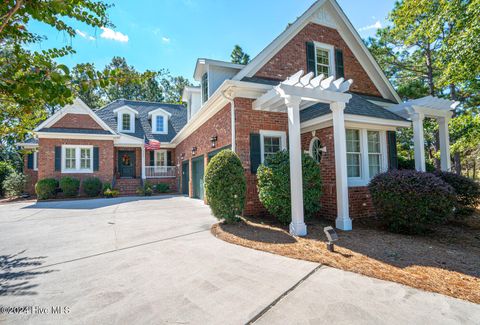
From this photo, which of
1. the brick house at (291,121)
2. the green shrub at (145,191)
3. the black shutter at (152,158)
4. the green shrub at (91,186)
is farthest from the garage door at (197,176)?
the black shutter at (152,158)

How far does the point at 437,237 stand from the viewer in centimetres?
540

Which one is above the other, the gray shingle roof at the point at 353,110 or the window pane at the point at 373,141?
the gray shingle roof at the point at 353,110

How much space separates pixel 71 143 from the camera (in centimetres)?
1433

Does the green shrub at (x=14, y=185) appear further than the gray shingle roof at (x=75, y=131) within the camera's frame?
Yes

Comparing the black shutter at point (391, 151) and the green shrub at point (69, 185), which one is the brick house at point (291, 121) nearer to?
the black shutter at point (391, 151)

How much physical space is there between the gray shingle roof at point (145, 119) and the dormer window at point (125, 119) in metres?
0.39

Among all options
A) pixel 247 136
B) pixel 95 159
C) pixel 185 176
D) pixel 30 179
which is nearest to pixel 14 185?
pixel 30 179

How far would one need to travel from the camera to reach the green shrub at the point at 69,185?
13.4 metres

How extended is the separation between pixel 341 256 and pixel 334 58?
8473mm

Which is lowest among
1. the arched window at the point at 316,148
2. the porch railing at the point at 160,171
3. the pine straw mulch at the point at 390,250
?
the pine straw mulch at the point at 390,250

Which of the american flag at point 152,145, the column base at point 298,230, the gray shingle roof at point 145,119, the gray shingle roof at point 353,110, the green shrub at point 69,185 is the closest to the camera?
the column base at point 298,230

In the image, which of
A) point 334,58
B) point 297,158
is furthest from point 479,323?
point 334,58

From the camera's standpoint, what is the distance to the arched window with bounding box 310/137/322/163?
23.8 ft

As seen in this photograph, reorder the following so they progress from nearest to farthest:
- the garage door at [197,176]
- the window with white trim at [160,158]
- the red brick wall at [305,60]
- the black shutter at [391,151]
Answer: the black shutter at [391,151], the red brick wall at [305,60], the garage door at [197,176], the window with white trim at [160,158]
